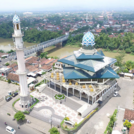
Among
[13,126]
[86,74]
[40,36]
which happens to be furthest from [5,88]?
[40,36]

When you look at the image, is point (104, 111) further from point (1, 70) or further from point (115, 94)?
point (1, 70)

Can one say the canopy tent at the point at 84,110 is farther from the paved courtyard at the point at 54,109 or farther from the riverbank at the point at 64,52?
the riverbank at the point at 64,52

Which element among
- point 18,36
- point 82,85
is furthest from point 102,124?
point 18,36

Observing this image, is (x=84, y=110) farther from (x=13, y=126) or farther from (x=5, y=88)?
(x=5, y=88)

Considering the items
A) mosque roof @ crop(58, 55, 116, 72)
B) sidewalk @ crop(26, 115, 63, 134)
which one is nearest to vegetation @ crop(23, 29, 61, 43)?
mosque roof @ crop(58, 55, 116, 72)

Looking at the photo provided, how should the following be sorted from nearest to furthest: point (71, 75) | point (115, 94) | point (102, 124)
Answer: point (102, 124)
point (71, 75)
point (115, 94)

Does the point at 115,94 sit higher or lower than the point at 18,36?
lower

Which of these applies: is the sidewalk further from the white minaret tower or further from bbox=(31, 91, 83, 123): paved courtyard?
the white minaret tower

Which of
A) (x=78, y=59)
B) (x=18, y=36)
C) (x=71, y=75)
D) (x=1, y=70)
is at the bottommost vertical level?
(x=1, y=70)
